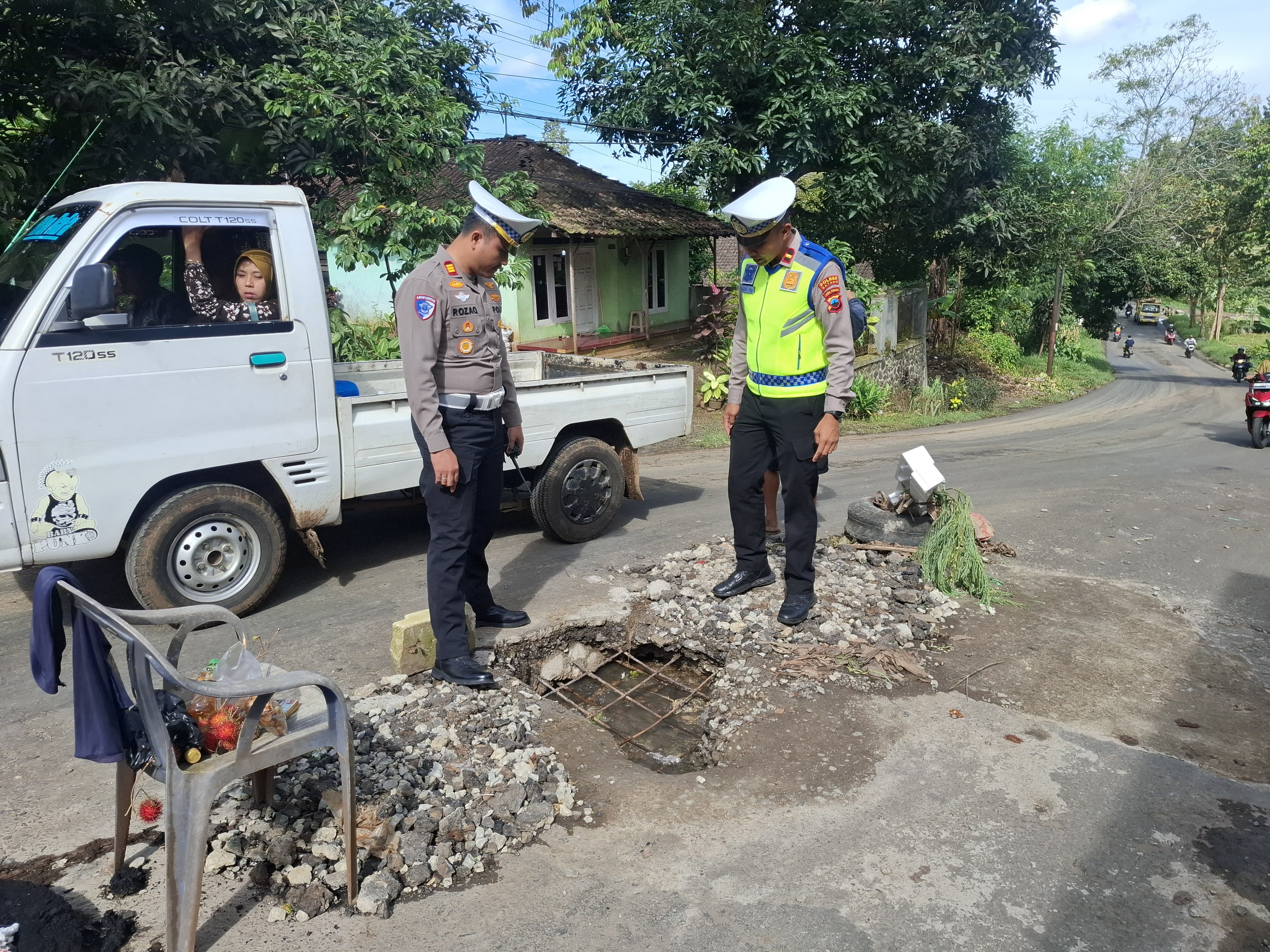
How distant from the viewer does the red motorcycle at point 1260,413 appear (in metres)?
12.9

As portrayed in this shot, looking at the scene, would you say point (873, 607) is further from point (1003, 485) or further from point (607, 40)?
point (607, 40)

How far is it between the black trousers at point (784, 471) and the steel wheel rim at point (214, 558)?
8.75 ft

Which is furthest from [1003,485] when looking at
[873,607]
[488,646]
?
[488,646]

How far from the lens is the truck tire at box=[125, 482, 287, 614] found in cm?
462

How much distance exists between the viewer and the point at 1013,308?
28828 millimetres

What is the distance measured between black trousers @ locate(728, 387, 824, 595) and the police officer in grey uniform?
1418 millimetres

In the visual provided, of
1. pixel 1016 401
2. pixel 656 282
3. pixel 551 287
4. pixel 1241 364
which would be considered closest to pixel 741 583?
pixel 551 287

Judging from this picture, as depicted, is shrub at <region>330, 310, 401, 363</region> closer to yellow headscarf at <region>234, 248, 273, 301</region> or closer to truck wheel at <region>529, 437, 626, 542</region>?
yellow headscarf at <region>234, 248, 273, 301</region>

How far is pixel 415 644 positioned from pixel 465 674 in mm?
339

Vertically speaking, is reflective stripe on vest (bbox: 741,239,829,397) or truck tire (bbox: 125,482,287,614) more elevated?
reflective stripe on vest (bbox: 741,239,829,397)

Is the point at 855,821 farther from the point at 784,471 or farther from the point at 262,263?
the point at 262,263

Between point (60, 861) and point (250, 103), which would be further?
point (250, 103)

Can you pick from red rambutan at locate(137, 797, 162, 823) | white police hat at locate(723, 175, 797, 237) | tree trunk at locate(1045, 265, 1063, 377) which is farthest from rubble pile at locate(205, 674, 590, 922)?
tree trunk at locate(1045, 265, 1063, 377)

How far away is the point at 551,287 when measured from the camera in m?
21.2
